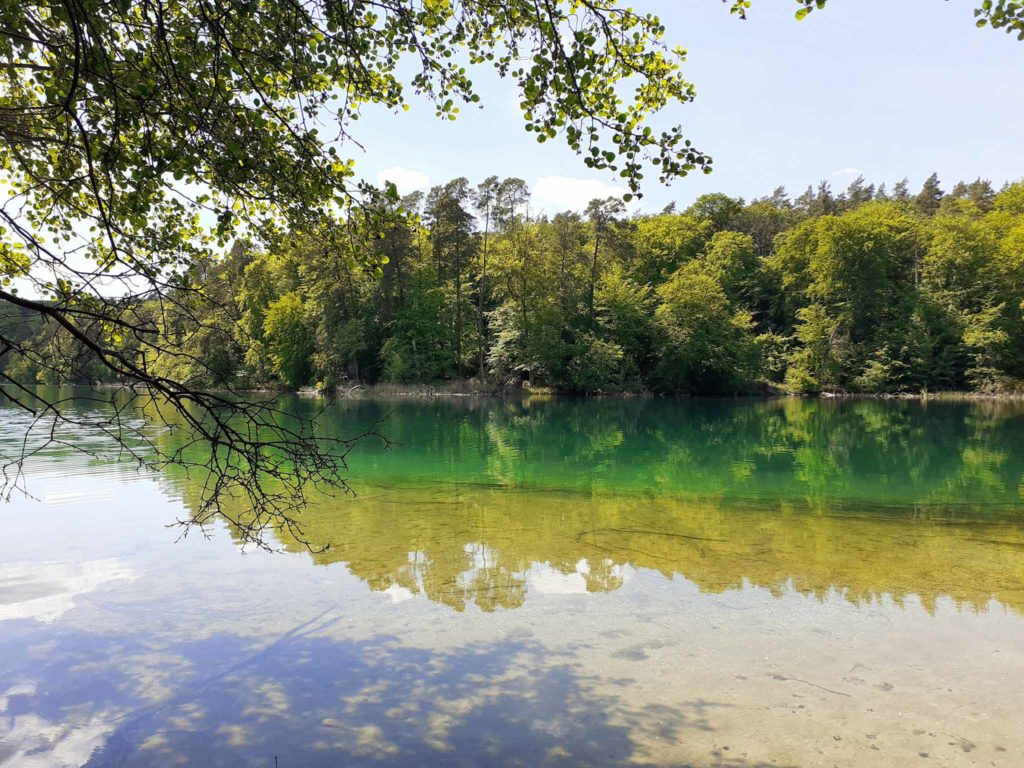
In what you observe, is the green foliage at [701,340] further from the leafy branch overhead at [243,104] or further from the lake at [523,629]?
the leafy branch overhead at [243,104]

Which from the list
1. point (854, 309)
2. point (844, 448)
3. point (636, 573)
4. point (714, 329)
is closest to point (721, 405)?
point (714, 329)

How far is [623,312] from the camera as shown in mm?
54344

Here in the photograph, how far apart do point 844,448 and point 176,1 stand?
2295 cm

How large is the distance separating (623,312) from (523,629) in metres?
49.3

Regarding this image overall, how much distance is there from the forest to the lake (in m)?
39.3

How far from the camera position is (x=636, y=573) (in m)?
8.51

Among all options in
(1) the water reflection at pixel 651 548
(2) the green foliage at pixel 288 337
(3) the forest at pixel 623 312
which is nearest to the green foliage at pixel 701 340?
(3) the forest at pixel 623 312

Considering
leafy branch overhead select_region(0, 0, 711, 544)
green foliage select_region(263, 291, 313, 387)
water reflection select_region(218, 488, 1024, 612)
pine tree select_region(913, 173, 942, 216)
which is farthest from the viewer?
pine tree select_region(913, 173, 942, 216)

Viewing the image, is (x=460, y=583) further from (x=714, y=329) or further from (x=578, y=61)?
(x=714, y=329)

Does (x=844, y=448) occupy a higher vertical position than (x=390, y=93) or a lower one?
lower

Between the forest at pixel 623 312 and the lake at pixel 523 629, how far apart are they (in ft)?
129

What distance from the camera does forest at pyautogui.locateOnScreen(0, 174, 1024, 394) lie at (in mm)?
52281

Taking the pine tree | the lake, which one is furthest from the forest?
the lake

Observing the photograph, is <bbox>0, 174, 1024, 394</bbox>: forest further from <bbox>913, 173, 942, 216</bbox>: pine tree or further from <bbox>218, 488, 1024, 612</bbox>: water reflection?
<bbox>218, 488, 1024, 612</bbox>: water reflection
